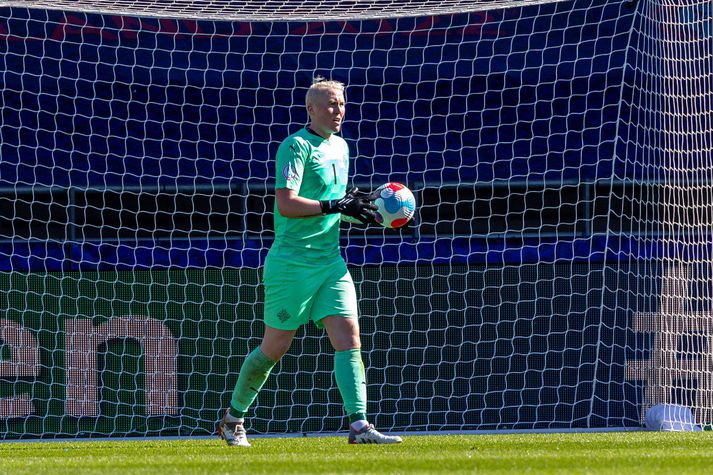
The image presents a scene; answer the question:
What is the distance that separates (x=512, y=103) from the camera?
1099cm

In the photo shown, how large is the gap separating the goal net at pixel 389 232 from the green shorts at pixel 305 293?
7.58ft

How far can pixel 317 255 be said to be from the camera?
507 centimetres

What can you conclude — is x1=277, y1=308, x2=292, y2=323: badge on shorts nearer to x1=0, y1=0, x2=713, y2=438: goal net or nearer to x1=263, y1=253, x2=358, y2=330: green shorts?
x1=263, y1=253, x2=358, y2=330: green shorts

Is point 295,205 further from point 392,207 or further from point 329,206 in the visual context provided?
point 392,207

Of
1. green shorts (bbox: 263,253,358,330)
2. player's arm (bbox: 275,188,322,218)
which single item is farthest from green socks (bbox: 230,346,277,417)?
player's arm (bbox: 275,188,322,218)

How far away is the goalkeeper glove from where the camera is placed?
4906mm

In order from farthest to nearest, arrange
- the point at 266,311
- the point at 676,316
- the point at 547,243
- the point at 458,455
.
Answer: the point at 547,243
the point at 676,316
the point at 266,311
the point at 458,455

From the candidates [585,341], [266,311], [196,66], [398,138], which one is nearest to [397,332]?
[585,341]

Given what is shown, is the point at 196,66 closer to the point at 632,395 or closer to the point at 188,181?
the point at 188,181

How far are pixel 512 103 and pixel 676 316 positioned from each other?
13.5 feet

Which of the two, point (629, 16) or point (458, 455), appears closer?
point (458, 455)

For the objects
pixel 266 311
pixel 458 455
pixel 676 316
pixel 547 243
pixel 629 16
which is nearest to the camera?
pixel 458 455

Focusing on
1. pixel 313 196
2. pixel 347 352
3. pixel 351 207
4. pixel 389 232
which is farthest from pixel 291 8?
pixel 347 352

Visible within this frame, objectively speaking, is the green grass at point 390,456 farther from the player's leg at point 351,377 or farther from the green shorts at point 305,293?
the green shorts at point 305,293
